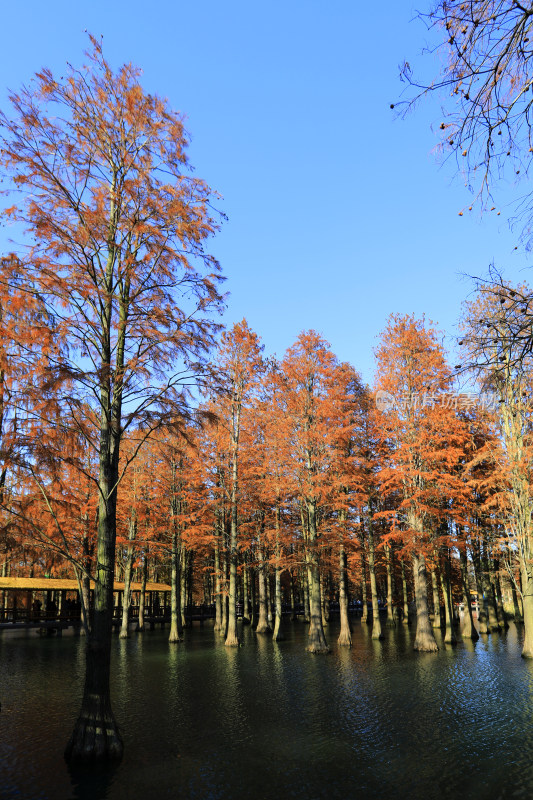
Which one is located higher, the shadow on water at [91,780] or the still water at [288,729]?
the shadow on water at [91,780]

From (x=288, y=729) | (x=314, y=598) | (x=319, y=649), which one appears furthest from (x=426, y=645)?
(x=288, y=729)

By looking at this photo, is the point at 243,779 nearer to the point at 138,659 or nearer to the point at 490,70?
the point at 490,70

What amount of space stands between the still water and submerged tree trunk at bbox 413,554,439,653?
2.71 m

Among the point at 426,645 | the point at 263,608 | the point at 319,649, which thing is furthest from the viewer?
the point at 263,608

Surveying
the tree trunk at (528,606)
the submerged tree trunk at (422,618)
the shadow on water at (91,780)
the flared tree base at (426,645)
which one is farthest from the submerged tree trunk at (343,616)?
the shadow on water at (91,780)

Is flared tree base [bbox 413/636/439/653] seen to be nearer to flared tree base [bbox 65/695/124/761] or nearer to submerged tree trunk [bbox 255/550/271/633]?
submerged tree trunk [bbox 255/550/271/633]

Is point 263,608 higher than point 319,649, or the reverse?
point 263,608

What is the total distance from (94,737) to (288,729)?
4400 mm

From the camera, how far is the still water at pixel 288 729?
8.38 meters

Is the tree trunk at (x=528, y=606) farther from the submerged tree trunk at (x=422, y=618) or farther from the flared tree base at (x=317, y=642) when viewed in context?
the flared tree base at (x=317, y=642)

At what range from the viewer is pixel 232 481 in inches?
1187

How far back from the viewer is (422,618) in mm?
25469

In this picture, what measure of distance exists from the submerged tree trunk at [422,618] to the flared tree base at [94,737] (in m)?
19.0

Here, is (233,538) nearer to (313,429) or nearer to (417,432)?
(313,429)
